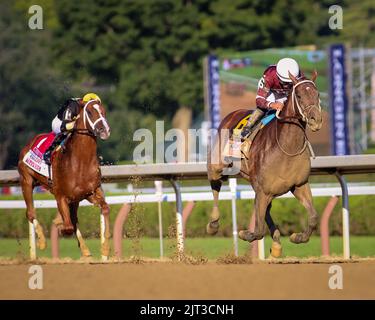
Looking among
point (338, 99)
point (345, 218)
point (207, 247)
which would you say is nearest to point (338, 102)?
point (338, 99)

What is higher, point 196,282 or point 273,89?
point 273,89

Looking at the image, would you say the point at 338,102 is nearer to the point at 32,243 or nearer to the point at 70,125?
the point at 32,243

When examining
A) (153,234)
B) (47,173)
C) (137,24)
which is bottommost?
(153,234)

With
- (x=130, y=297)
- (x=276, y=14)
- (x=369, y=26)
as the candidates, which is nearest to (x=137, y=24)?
(x=276, y=14)

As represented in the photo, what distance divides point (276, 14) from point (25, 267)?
2576 cm

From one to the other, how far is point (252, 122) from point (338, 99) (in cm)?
1113

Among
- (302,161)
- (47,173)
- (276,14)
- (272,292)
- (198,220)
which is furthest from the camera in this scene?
(276,14)

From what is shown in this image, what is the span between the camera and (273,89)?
991 centimetres

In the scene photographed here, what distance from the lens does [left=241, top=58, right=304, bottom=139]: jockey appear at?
9.59m

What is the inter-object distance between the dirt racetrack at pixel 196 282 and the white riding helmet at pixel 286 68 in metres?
1.70
